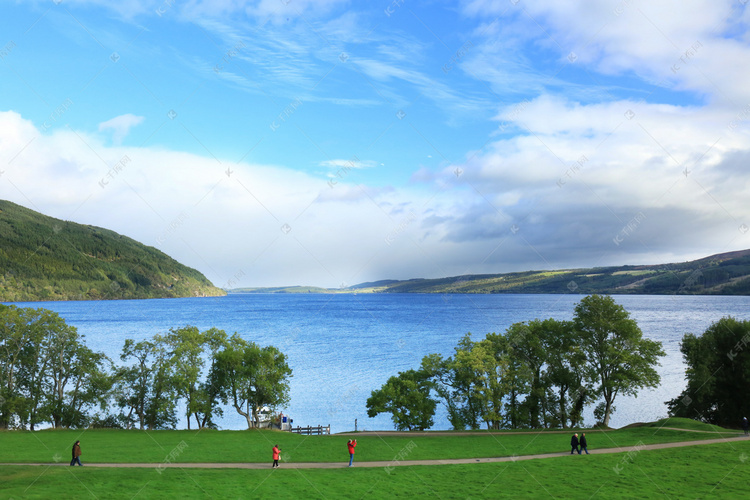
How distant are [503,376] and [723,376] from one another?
29162 mm

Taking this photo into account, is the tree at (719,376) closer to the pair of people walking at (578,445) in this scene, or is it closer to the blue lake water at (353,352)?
the blue lake water at (353,352)

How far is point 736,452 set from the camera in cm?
3197

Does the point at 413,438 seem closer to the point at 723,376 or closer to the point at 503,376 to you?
the point at 503,376

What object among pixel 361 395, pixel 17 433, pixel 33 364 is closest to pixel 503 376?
pixel 361 395

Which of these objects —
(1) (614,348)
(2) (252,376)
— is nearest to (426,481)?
(2) (252,376)

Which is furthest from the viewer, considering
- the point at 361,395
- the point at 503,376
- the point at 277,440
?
the point at 361,395

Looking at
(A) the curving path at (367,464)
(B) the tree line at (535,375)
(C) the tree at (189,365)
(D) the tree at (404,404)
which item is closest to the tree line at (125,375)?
(C) the tree at (189,365)

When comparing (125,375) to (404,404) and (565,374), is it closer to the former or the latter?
(404,404)

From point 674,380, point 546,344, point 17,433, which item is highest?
point 546,344

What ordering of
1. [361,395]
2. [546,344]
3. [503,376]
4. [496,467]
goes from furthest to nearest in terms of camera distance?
[361,395] → [546,344] → [503,376] → [496,467]

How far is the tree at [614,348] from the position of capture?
48.7 metres

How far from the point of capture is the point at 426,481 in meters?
26.4

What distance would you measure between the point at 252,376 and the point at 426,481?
31739 millimetres

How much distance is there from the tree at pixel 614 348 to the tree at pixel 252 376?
1404 inches
